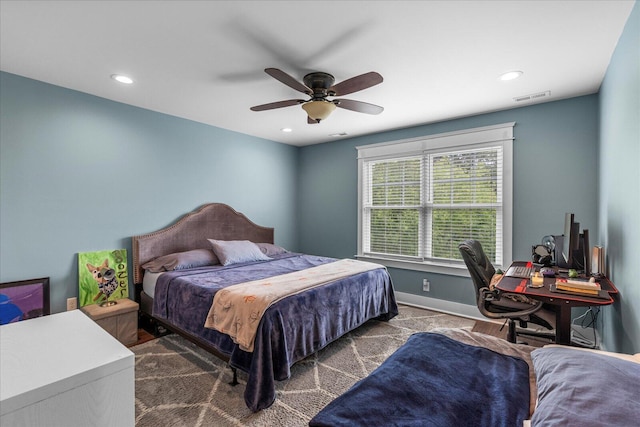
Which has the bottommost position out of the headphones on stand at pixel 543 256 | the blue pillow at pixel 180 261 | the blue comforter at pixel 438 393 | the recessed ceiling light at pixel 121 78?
the blue comforter at pixel 438 393

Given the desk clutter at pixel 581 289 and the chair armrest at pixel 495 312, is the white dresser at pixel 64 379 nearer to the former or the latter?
the desk clutter at pixel 581 289

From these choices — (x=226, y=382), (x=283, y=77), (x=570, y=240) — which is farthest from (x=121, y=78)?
(x=570, y=240)

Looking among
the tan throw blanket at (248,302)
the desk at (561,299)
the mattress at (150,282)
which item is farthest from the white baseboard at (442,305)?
the mattress at (150,282)

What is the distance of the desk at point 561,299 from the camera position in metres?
1.89

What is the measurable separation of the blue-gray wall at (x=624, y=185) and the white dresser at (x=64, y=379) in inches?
96.5

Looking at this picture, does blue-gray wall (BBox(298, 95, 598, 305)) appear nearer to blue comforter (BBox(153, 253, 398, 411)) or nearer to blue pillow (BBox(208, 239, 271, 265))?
blue comforter (BBox(153, 253, 398, 411))

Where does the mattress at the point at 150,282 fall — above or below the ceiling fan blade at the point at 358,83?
below

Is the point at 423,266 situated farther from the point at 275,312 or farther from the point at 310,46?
the point at 310,46

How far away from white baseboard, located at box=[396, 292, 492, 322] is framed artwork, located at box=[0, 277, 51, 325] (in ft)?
13.5

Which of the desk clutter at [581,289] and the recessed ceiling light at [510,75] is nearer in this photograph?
the desk clutter at [581,289]

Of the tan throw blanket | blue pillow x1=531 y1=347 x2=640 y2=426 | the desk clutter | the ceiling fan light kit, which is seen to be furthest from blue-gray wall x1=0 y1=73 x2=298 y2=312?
the desk clutter

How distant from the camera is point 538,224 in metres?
3.40

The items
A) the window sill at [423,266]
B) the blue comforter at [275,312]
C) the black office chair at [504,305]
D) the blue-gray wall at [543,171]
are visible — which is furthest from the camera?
the window sill at [423,266]

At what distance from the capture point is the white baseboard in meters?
3.77
